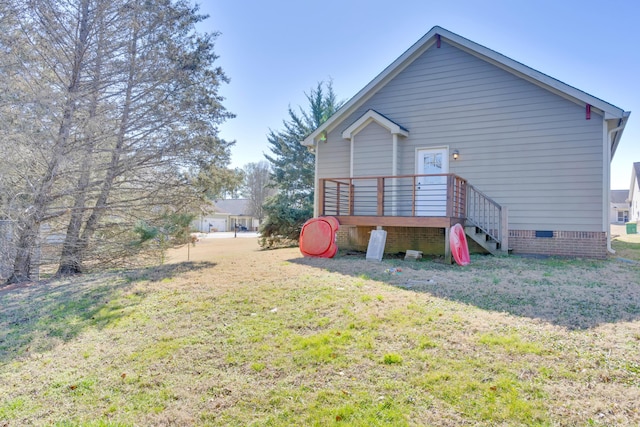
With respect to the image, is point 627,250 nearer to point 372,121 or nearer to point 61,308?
point 372,121

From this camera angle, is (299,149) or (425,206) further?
(299,149)

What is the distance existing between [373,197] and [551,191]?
15.3ft

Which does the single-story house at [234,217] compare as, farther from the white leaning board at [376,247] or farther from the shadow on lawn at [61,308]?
the shadow on lawn at [61,308]

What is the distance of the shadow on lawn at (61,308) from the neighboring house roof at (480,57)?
730 cm

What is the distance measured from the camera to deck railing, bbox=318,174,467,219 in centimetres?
957

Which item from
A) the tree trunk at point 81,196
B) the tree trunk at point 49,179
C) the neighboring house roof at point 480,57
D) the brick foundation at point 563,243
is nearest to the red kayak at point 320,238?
the neighboring house roof at point 480,57

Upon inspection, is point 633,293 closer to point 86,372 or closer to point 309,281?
point 309,281

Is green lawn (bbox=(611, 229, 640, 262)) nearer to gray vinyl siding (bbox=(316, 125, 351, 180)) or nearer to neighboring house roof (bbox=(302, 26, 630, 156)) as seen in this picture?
neighboring house roof (bbox=(302, 26, 630, 156))

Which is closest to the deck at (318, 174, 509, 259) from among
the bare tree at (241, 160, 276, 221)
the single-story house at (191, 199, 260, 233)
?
the bare tree at (241, 160, 276, 221)

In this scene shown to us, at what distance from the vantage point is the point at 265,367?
3.33 m

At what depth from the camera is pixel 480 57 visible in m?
10.1

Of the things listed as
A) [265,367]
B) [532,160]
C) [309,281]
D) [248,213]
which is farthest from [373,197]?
[248,213]

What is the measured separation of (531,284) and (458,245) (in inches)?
99.5

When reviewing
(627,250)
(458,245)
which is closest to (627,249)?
(627,250)
